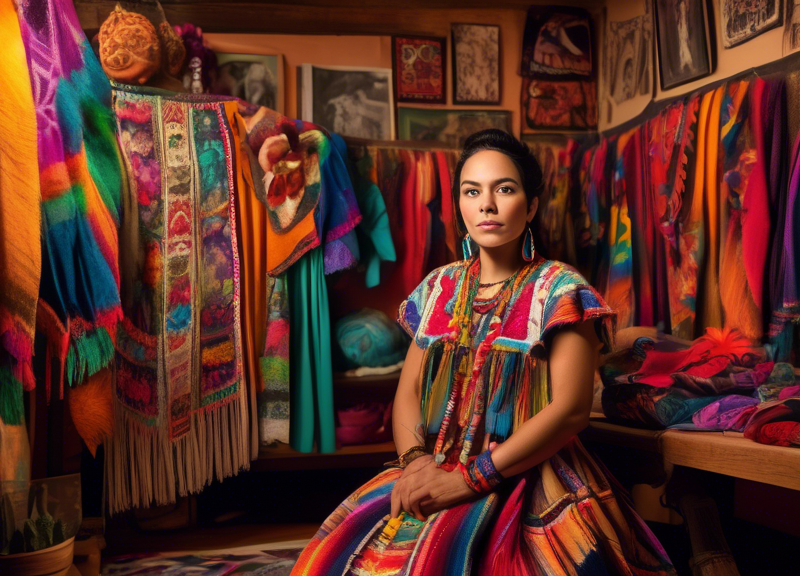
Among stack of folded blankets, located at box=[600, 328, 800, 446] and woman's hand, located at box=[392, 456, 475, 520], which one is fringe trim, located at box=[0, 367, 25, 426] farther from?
stack of folded blankets, located at box=[600, 328, 800, 446]

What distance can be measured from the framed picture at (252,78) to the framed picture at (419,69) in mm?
458

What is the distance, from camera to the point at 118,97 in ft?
7.34

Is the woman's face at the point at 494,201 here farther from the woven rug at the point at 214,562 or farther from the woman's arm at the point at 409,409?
the woven rug at the point at 214,562

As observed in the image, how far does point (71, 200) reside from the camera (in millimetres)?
1690

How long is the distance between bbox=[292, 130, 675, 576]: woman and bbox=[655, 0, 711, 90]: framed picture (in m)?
1.09

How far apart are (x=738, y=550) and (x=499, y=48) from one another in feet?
6.59

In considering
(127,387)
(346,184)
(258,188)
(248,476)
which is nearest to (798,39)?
(346,184)

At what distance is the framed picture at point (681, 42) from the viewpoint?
7.68 feet

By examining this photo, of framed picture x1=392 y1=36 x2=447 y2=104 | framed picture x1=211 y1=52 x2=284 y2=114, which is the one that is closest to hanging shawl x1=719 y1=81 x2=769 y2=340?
framed picture x1=392 y1=36 x2=447 y2=104

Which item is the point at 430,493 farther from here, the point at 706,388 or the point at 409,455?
the point at 706,388

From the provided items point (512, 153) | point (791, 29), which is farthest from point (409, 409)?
point (791, 29)

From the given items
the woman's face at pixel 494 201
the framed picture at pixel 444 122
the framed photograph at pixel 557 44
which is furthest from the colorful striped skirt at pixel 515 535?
the framed photograph at pixel 557 44

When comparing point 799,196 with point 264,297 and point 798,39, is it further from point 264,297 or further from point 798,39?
point 264,297

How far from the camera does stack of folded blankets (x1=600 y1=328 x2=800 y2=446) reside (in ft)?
5.17
